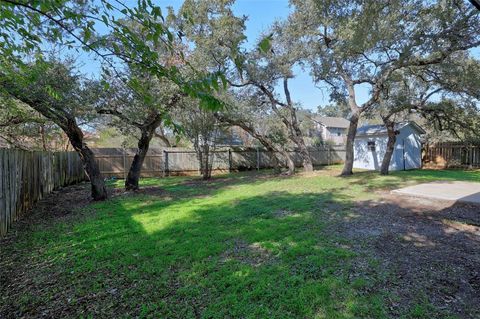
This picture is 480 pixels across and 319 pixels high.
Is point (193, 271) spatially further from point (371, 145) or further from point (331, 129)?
point (331, 129)

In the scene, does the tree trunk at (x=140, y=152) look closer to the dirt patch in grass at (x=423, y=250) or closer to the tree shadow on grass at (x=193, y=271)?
the tree shadow on grass at (x=193, y=271)

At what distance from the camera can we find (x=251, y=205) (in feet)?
21.8

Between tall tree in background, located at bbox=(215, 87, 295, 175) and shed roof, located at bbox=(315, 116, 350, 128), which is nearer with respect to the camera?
tall tree in background, located at bbox=(215, 87, 295, 175)

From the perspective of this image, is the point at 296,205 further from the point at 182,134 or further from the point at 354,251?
the point at 182,134

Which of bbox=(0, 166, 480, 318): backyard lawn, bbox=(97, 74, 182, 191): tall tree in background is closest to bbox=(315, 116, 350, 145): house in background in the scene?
bbox=(97, 74, 182, 191): tall tree in background

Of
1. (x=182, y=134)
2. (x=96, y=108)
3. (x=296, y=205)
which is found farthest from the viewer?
(x=96, y=108)

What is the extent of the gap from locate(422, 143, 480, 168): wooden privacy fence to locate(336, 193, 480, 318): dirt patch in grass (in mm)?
12208

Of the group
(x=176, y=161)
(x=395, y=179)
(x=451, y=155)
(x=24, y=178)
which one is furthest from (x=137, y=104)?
(x=451, y=155)

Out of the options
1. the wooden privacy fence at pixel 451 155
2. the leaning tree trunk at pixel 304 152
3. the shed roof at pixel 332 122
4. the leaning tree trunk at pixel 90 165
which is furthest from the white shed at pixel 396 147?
the shed roof at pixel 332 122

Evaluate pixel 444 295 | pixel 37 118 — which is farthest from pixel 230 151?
pixel 444 295

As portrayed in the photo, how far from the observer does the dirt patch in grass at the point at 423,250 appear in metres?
2.54

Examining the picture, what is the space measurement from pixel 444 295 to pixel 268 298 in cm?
167

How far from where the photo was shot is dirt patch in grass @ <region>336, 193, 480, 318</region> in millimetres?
2545

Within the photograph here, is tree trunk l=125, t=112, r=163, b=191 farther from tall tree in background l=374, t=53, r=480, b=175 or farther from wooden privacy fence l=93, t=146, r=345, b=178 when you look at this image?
tall tree in background l=374, t=53, r=480, b=175
